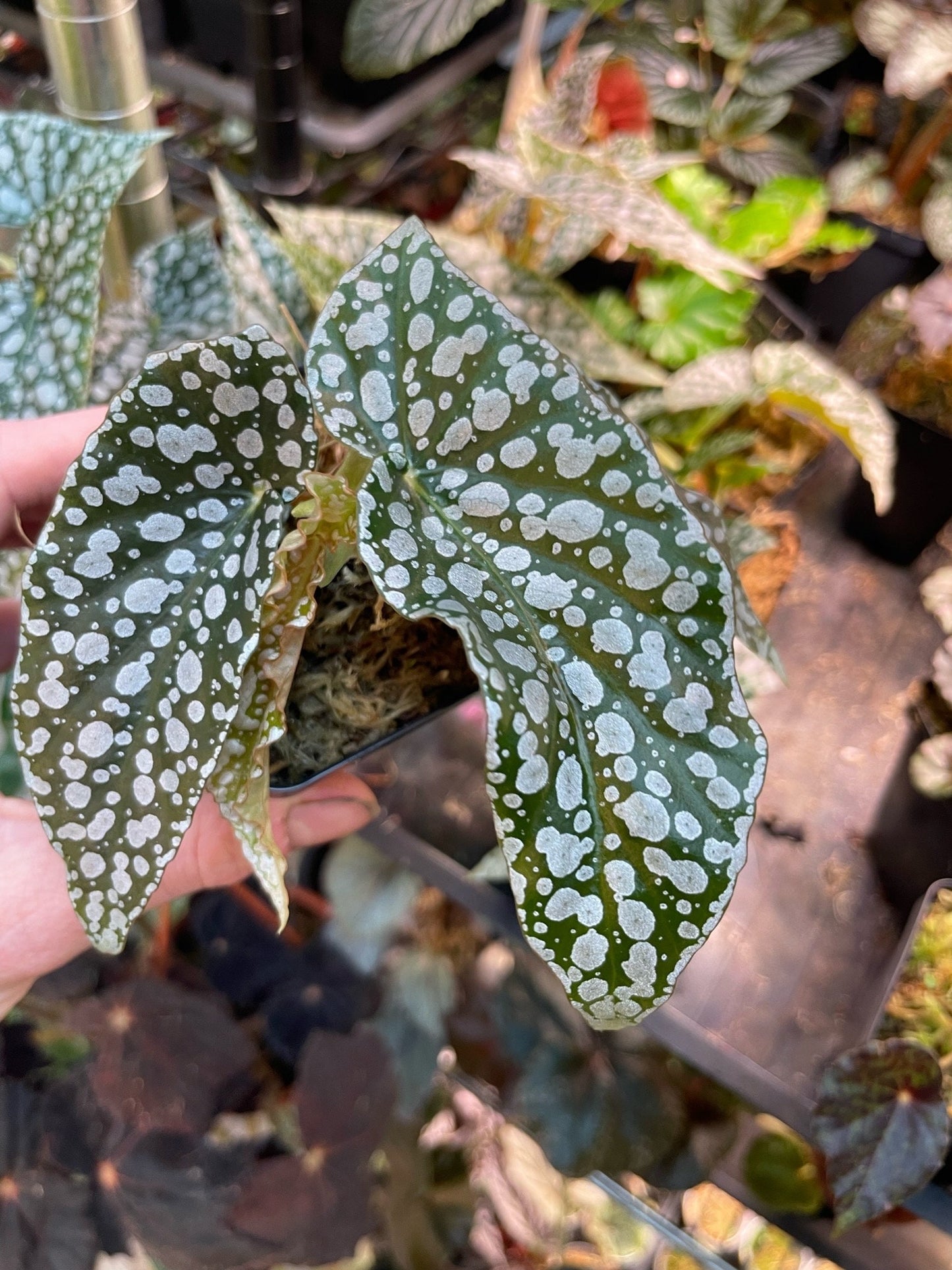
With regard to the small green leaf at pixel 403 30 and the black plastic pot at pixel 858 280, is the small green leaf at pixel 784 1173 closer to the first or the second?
the black plastic pot at pixel 858 280

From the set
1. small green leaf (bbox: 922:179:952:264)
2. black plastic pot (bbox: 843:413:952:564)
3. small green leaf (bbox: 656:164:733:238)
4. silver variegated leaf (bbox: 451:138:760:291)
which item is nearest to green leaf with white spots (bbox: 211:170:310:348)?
silver variegated leaf (bbox: 451:138:760:291)

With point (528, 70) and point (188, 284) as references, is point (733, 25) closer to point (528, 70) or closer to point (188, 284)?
point (528, 70)

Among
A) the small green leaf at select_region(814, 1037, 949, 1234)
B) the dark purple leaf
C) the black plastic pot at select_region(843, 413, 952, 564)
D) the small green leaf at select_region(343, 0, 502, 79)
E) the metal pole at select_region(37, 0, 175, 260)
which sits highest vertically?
the metal pole at select_region(37, 0, 175, 260)

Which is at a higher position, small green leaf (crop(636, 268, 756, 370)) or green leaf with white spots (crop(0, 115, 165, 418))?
green leaf with white spots (crop(0, 115, 165, 418))

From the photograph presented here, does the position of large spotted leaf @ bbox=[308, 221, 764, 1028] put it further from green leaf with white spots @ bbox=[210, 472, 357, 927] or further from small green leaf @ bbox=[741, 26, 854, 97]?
small green leaf @ bbox=[741, 26, 854, 97]

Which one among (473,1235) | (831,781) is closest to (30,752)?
(831,781)

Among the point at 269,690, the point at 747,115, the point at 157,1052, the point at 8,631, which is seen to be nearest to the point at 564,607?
the point at 269,690
